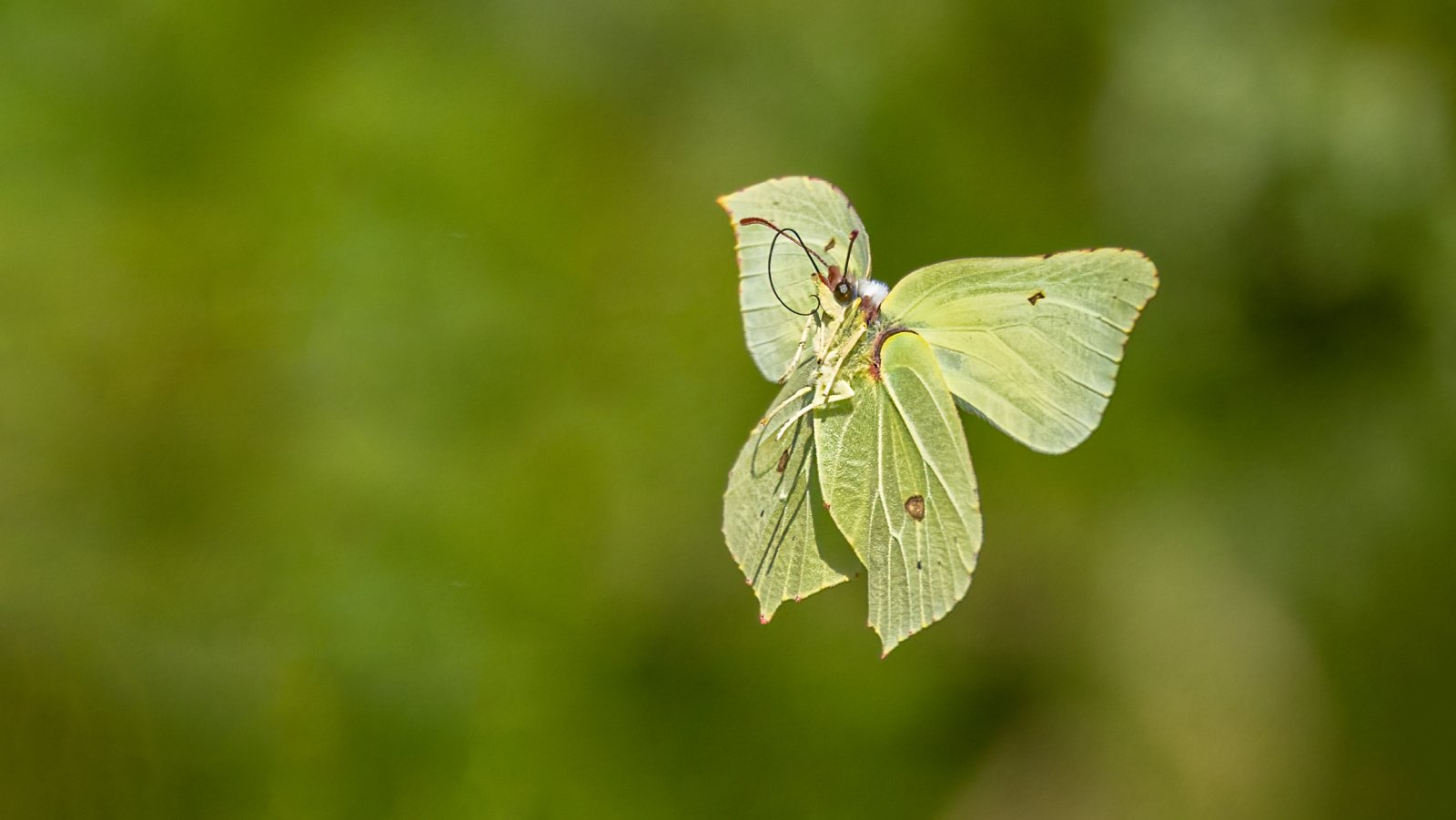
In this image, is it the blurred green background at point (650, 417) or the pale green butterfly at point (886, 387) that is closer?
the pale green butterfly at point (886, 387)

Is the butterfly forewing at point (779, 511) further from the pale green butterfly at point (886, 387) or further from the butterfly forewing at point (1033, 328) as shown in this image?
the butterfly forewing at point (1033, 328)

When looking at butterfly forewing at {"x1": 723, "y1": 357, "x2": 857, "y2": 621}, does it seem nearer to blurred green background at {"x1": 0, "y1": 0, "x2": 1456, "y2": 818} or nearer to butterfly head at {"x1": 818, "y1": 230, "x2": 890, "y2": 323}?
butterfly head at {"x1": 818, "y1": 230, "x2": 890, "y2": 323}

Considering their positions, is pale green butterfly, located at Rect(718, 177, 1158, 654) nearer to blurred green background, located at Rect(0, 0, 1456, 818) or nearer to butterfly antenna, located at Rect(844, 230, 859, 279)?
butterfly antenna, located at Rect(844, 230, 859, 279)

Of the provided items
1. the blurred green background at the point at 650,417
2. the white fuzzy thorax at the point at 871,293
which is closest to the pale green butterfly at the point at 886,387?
the white fuzzy thorax at the point at 871,293

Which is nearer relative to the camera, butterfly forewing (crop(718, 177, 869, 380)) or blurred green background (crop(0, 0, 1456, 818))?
butterfly forewing (crop(718, 177, 869, 380))

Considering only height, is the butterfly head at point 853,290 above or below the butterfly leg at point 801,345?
above

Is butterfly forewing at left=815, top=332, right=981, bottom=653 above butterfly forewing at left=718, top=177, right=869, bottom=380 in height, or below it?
below

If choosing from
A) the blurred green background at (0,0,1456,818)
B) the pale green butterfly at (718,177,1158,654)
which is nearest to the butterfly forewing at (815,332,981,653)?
the pale green butterfly at (718,177,1158,654)

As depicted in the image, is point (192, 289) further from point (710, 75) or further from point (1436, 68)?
point (1436, 68)
